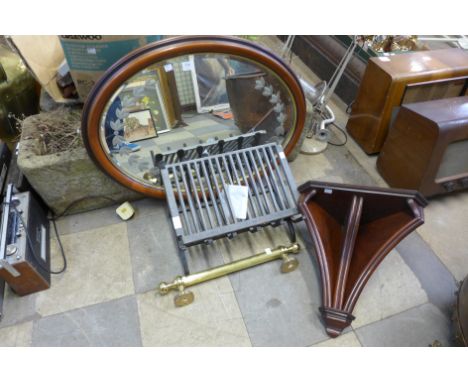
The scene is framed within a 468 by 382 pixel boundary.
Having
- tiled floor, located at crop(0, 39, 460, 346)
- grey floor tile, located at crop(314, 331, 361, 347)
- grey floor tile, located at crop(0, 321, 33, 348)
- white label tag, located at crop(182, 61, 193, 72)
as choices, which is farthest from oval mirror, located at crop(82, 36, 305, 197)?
grey floor tile, located at crop(314, 331, 361, 347)

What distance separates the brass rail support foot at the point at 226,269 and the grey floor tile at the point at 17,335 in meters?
0.58

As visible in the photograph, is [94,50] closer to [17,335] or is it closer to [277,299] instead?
[17,335]

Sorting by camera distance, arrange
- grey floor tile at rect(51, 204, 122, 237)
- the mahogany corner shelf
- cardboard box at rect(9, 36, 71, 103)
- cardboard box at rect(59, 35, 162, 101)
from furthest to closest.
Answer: grey floor tile at rect(51, 204, 122, 237), cardboard box at rect(9, 36, 71, 103), cardboard box at rect(59, 35, 162, 101), the mahogany corner shelf

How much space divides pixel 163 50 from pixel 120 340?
1232 mm

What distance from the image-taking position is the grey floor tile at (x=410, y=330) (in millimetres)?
1417

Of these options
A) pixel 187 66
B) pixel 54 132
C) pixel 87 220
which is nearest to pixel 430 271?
pixel 187 66

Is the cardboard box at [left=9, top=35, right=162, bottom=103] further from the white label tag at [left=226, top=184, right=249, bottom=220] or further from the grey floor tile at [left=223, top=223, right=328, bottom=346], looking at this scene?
the grey floor tile at [left=223, top=223, right=328, bottom=346]

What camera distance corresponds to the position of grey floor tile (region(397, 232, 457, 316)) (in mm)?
1544

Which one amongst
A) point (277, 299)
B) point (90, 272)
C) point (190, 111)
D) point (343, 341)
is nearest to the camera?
point (343, 341)

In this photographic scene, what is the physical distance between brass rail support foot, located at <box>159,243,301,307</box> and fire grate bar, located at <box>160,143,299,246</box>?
0.49 feet

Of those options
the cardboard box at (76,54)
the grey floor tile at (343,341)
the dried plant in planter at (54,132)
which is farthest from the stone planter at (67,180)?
the grey floor tile at (343,341)

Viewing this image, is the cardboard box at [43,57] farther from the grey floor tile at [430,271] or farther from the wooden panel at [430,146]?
the grey floor tile at [430,271]

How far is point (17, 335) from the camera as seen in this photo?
1.44 m

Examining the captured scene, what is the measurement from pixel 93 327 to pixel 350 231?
1211mm
